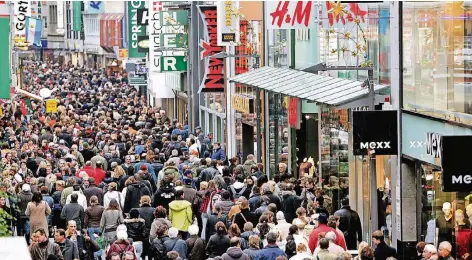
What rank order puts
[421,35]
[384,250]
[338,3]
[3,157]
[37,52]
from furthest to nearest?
[37,52] < [3,157] < [338,3] < [421,35] < [384,250]

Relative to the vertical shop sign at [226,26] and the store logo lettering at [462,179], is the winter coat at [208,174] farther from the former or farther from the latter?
the store logo lettering at [462,179]

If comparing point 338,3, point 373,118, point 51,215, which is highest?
point 338,3

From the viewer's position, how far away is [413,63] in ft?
63.9

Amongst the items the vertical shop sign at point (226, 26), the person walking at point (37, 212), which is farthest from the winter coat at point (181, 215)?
the vertical shop sign at point (226, 26)

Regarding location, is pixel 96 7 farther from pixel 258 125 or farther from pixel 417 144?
pixel 417 144

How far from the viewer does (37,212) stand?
21.7 metres

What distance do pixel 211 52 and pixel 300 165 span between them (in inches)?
417

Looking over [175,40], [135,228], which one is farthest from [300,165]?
[175,40]

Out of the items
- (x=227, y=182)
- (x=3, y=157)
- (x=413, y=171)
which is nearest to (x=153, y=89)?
(x=3, y=157)

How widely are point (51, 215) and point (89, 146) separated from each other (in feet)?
37.8

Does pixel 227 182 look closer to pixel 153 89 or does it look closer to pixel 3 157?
pixel 3 157

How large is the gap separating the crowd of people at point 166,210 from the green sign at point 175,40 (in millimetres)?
12351

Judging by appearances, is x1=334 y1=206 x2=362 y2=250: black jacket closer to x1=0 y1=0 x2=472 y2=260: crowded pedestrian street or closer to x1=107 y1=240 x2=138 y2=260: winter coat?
x1=0 y1=0 x2=472 y2=260: crowded pedestrian street

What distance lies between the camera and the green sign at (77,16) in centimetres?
12962
